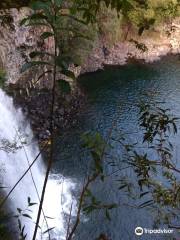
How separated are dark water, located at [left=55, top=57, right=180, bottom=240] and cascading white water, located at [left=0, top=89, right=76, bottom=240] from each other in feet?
1.82

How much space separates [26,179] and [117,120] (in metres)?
6.31

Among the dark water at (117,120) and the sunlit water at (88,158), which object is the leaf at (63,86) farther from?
the sunlit water at (88,158)

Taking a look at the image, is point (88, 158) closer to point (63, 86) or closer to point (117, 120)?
point (117, 120)

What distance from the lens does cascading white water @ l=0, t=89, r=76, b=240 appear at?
10148mm

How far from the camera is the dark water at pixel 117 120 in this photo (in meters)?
10.1

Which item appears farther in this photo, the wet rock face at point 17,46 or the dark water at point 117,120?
the wet rock face at point 17,46

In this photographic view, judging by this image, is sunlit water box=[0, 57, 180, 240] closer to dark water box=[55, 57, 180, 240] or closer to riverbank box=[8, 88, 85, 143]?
dark water box=[55, 57, 180, 240]

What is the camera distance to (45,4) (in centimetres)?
174

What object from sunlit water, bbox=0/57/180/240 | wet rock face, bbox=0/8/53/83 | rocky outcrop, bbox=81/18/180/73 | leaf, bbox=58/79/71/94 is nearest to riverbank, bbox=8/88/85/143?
sunlit water, bbox=0/57/180/240

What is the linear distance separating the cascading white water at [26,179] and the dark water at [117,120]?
Result: 1.82 ft

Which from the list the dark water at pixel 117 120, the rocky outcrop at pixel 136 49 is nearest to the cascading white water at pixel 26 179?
the dark water at pixel 117 120

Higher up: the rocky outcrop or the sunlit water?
the rocky outcrop

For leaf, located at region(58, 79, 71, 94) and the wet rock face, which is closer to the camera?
leaf, located at region(58, 79, 71, 94)

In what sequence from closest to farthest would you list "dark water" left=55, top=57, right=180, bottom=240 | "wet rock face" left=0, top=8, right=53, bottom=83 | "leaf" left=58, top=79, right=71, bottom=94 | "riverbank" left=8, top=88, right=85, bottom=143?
"leaf" left=58, top=79, right=71, bottom=94 → "dark water" left=55, top=57, right=180, bottom=240 → "riverbank" left=8, top=88, right=85, bottom=143 → "wet rock face" left=0, top=8, right=53, bottom=83
